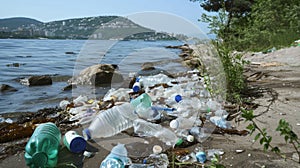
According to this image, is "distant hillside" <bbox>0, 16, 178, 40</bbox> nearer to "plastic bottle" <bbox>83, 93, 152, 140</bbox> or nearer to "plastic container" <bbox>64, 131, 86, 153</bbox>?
"plastic bottle" <bbox>83, 93, 152, 140</bbox>

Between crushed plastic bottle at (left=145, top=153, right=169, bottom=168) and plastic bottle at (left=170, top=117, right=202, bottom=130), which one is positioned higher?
plastic bottle at (left=170, top=117, right=202, bottom=130)

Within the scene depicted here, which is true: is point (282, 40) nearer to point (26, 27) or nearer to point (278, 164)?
point (278, 164)

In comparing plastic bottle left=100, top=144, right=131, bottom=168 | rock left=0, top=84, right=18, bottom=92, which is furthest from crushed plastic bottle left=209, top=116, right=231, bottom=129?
rock left=0, top=84, right=18, bottom=92

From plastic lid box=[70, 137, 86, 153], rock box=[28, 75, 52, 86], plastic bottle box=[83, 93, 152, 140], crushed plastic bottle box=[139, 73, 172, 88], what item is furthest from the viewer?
rock box=[28, 75, 52, 86]

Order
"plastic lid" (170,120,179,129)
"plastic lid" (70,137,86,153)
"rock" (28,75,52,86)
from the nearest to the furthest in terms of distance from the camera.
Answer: "plastic lid" (70,137,86,153)
"plastic lid" (170,120,179,129)
"rock" (28,75,52,86)

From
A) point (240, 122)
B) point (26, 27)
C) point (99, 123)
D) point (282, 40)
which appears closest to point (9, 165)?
point (99, 123)

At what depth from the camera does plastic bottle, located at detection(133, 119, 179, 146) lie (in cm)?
187

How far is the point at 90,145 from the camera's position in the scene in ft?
5.95

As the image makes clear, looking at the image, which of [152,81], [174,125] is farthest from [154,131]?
[152,81]

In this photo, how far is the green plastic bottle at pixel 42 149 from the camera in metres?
1.43

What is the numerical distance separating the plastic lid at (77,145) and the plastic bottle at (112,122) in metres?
0.22

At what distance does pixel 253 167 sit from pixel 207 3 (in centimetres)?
1811

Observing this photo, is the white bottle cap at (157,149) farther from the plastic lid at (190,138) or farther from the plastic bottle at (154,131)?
the plastic lid at (190,138)

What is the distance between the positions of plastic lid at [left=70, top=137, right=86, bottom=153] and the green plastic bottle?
11cm
